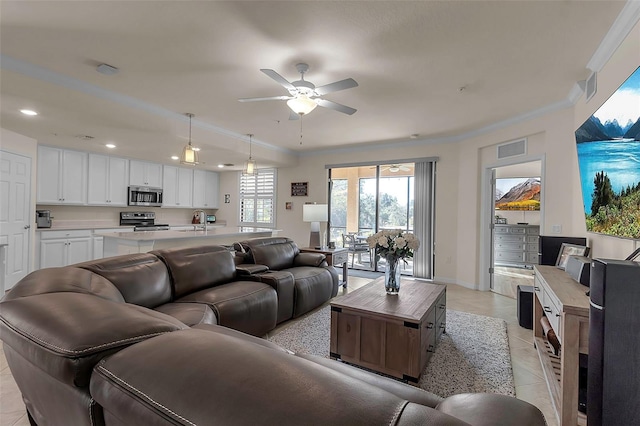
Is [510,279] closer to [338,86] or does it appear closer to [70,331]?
[338,86]

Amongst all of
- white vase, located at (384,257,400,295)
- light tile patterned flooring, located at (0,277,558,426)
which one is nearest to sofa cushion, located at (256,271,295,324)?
light tile patterned flooring, located at (0,277,558,426)

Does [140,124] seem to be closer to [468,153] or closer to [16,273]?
[16,273]

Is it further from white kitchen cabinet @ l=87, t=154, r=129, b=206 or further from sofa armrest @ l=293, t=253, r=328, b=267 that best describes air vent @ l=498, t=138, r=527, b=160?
white kitchen cabinet @ l=87, t=154, r=129, b=206

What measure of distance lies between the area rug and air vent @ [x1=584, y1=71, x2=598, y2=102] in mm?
2460

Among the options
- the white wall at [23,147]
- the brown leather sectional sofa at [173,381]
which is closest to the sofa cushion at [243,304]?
the brown leather sectional sofa at [173,381]

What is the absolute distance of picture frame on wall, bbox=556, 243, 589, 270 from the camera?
272 cm

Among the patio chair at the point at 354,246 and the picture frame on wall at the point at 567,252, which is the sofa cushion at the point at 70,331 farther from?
the patio chair at the point at 354,246

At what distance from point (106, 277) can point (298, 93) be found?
2.11 metres

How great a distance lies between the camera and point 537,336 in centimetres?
283

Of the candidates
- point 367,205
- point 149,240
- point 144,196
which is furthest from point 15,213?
point 367,205

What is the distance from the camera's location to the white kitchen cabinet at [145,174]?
6.36 m

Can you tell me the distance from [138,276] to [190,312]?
1.72ft

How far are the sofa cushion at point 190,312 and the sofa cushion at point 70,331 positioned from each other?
123 cm

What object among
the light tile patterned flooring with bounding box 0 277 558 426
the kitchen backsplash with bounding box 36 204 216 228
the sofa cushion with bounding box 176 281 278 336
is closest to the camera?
the light tile patterned flooring with bounding box 0 277 558 426
